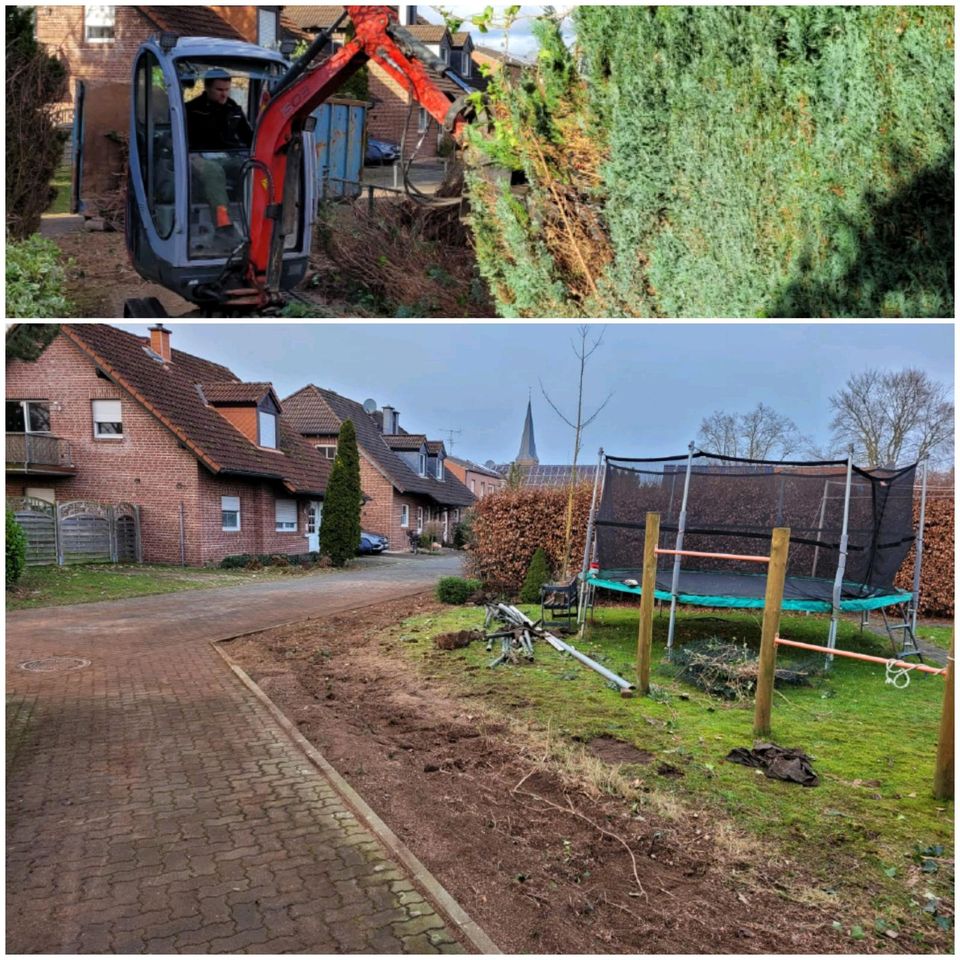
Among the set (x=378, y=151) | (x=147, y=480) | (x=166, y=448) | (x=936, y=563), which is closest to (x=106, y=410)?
(x=166, y=448)

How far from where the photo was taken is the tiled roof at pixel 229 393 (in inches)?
664

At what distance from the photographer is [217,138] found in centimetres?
777

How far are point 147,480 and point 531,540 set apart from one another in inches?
352

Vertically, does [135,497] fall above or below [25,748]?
above

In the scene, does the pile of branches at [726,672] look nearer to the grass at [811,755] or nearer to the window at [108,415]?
the grass at [811,755]

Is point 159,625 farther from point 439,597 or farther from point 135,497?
point 135,497

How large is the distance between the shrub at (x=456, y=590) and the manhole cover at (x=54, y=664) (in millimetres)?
6156

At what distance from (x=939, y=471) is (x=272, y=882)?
12558mm

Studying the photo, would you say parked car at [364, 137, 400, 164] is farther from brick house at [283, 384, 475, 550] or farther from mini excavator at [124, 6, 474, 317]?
mini excavator at [124, 6, 474, 317]

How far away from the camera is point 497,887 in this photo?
3715mm

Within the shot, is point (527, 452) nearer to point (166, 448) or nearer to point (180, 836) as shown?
point (166, 448)

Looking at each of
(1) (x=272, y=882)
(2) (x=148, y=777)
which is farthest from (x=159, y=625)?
(1) (x=272, y=882)

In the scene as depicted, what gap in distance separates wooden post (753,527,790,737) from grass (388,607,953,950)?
0.72 feet

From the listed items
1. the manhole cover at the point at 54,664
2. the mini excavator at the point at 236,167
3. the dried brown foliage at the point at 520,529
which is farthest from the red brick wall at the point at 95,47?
the dried brown foliage at the point at 520,529
